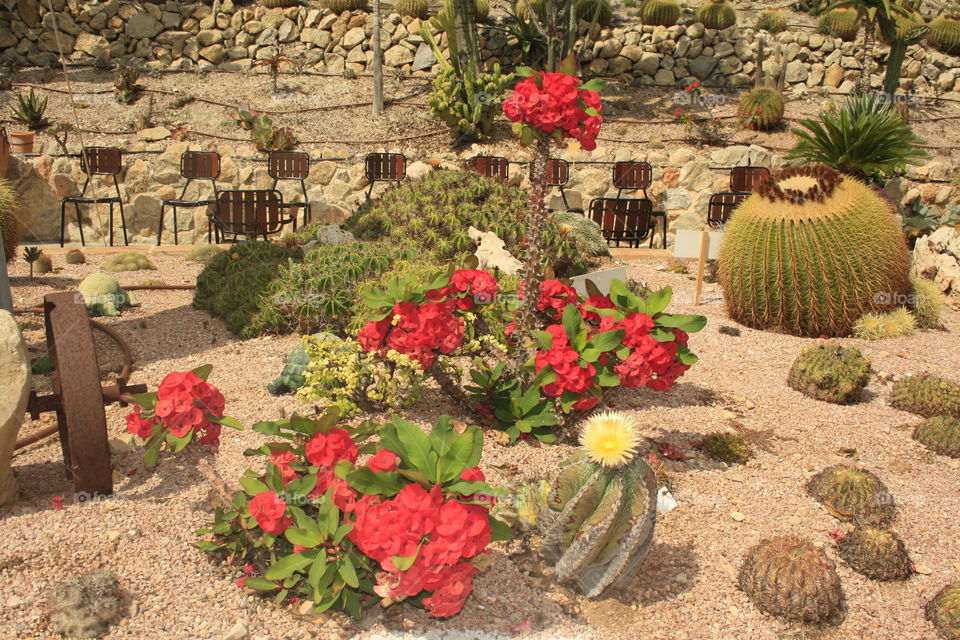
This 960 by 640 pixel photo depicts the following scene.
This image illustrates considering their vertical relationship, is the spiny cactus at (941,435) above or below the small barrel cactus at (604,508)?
below

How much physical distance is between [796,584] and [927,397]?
92.8 inches

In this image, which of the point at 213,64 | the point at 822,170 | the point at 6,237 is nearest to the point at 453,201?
the point at 822,170

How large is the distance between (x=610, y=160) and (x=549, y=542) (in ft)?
30.2

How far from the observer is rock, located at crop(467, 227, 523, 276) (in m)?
6.46

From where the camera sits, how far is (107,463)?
9.78ft

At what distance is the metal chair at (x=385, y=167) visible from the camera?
9.78 metres

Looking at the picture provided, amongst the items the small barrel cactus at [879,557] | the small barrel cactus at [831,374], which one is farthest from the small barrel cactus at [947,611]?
the small barrel cactus at [831,374]

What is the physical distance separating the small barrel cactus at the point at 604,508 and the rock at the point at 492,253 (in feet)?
12.2

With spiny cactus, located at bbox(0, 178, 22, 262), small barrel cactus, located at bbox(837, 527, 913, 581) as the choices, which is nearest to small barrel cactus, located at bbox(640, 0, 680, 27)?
spiny cactus, located at bbox(0, 178, 22, 262)

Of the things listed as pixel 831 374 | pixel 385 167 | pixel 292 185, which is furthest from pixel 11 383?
pixel 292 185

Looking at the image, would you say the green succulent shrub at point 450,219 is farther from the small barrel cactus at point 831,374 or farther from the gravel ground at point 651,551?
the small barrel cactus at point 831,374

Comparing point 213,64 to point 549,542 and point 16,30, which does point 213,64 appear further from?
point 549,542

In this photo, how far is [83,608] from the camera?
99.0 inches

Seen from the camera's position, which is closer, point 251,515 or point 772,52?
point 251,515
